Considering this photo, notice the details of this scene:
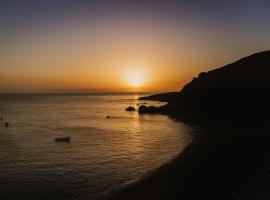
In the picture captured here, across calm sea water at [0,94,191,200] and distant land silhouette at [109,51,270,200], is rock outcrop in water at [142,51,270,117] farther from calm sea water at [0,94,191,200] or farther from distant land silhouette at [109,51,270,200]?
Result: calm sea water at [0,94,191,200]

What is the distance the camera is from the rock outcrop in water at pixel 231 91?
9362 centimetres

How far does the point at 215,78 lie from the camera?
11850 cm

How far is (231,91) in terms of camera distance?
10319 cm

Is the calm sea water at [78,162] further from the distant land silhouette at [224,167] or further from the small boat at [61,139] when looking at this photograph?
the distant land silhouette at [224,167]

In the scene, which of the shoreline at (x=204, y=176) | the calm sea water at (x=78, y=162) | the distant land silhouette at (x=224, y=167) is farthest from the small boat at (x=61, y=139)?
the shoreline at (x=204, y=176)

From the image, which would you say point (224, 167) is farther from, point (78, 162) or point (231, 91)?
point (231, 91)

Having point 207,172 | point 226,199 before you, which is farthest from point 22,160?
point 226,199

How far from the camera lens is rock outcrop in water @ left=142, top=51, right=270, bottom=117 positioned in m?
93.6

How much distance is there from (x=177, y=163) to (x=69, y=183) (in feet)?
46.4

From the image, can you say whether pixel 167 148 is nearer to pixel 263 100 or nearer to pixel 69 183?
pixel 69 183

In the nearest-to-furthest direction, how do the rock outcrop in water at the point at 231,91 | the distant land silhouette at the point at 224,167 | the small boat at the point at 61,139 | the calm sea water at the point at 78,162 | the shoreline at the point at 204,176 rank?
the distant land silhouette at the point at 224,167, the shoreline at the point at 204,176, the calm sea water at the point at 78,162, the small boat at the point at 61,139, the rock outcrop in water at the point at 231,91

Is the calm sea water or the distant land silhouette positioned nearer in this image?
the distant land silhouette

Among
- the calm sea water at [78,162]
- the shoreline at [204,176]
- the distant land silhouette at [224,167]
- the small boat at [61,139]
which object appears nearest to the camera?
the distant land silhouette at [224,167]

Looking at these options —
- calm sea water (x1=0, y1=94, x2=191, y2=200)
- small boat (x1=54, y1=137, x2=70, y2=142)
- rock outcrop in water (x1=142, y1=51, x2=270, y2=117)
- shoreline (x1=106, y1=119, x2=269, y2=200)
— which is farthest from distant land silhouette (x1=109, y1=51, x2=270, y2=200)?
small boat (x1=54, y1=137, x2=70, y2=142)
